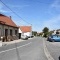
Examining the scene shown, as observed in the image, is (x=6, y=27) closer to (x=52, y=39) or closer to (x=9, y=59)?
(x=52, y=39)

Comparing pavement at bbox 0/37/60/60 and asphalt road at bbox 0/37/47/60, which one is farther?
pavement at bbox 0/37/60/60

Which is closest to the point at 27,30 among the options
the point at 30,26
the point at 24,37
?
the point at 30,26

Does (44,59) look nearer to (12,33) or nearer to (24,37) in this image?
(12,33)

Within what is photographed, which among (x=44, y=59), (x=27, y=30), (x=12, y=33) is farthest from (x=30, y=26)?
(x=44, y=59)

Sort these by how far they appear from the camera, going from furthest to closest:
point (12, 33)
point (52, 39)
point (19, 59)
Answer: point (12, 33) → point (52, 39) → point (19, 59)

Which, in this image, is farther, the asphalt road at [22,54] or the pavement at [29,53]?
the pavement at [29,53]

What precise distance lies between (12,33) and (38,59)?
154 ft

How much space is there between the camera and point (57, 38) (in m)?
50.2

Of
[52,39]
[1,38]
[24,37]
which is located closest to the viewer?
[1,38]

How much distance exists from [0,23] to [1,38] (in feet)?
12.1

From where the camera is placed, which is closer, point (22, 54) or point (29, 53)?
point (22, 54)

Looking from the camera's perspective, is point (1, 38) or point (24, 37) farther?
point (24, 37)

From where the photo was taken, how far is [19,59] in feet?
44.0

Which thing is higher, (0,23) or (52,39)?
(0,23)
